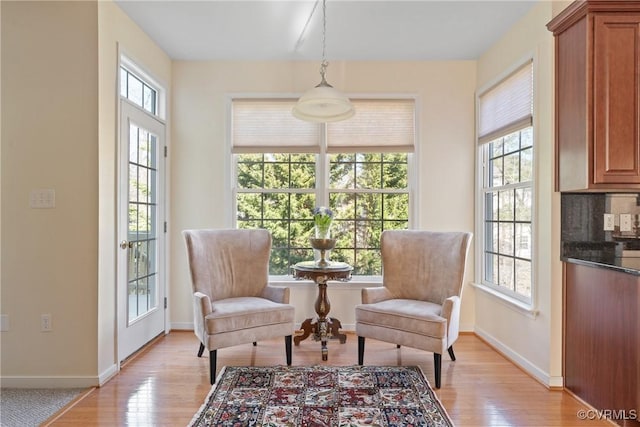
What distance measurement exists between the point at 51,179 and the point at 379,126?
2.80 m

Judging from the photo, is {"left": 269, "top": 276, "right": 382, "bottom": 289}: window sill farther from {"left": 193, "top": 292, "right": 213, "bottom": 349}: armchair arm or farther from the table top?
{"left": 193, "top": 292, "right": 213, "bottom": 349}: armchair arm

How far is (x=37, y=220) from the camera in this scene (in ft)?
8.45

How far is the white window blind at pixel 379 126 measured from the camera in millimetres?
3775

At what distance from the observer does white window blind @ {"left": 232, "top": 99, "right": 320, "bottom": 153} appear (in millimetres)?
3785

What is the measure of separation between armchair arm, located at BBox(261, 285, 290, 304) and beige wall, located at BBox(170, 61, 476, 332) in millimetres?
604

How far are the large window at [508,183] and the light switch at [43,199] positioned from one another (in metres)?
3.42

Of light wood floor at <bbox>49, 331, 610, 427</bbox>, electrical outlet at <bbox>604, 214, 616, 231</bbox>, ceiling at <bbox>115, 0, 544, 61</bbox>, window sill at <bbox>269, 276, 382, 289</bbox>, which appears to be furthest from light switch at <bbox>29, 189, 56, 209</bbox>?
electrical outlet at <bbox>604, 214, 616, 231</bbox>

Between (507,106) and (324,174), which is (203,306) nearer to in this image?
(324,174)

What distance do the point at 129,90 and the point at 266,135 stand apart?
1.26 meters

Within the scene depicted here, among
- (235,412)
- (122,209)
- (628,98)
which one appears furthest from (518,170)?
(122,209)

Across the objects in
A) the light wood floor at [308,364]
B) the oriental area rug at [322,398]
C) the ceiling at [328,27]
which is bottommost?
the light wood floor at [308,364]

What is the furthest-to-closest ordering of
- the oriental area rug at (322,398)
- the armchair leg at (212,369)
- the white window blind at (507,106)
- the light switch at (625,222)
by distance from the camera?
1. the white window blind at (507,106)
2. the armchair leg at (212,369)
3. the light switch at (625,222)
4. the oriental area rug at (322,398)

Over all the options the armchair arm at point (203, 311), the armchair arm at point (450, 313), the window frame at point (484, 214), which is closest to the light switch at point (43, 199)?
the armchair arm at point (203, 311)

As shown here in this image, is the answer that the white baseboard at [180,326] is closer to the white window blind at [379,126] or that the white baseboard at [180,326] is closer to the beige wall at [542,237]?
the white window blind at [379,126]
